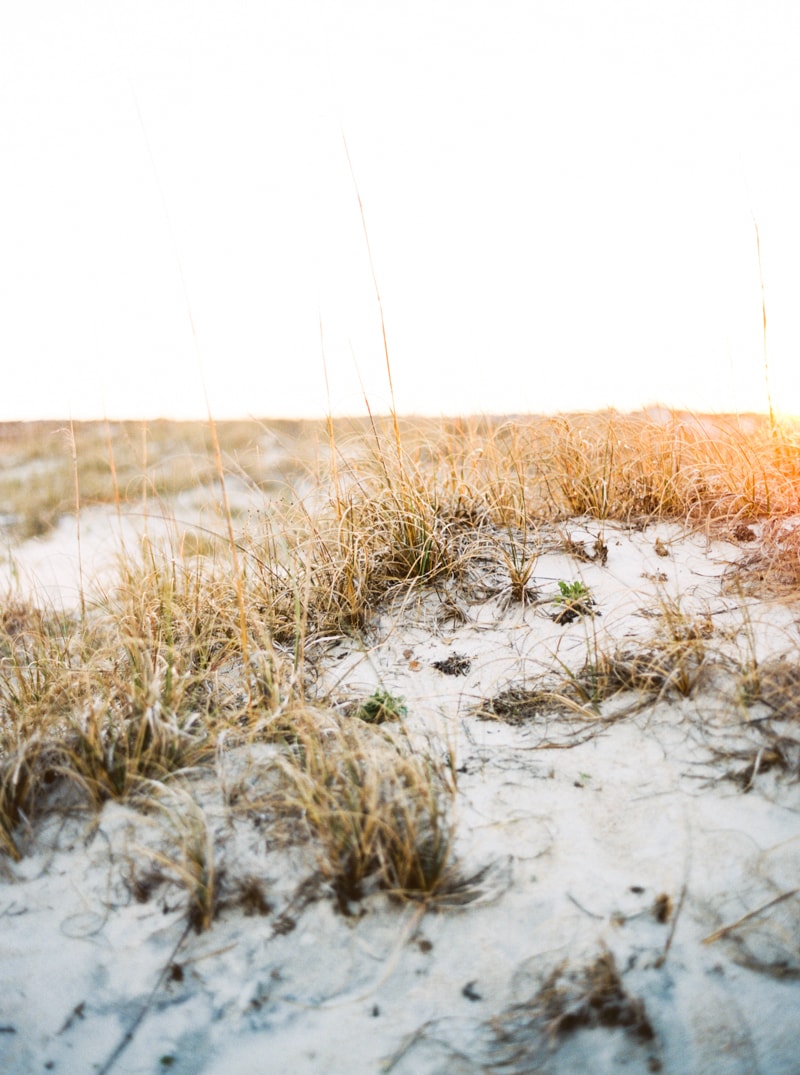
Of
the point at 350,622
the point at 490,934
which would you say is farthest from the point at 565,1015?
the point at 350,622

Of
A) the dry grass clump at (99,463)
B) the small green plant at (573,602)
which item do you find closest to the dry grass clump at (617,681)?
the small green plant at (573,602)

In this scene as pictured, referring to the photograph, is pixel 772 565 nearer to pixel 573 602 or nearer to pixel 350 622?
pixel 573 602

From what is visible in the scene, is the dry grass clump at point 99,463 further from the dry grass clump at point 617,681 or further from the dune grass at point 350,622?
the dry grass clump at point 617,681

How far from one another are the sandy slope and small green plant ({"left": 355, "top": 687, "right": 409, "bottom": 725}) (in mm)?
133

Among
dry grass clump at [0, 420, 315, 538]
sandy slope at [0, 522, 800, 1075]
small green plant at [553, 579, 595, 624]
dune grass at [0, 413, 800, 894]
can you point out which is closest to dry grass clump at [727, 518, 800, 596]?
dune grass at [0, 413, 800, 894]

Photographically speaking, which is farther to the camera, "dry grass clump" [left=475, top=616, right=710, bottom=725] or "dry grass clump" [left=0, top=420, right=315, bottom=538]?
"dry grass clump" [left=0, top=420, right=315, bottom=538]

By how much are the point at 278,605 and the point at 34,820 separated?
3.52ft

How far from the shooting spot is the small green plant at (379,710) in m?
1.82

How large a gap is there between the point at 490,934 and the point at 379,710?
696 millimetres

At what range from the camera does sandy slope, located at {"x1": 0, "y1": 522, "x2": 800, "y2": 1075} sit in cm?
110

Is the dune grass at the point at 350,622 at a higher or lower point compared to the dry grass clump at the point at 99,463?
lower

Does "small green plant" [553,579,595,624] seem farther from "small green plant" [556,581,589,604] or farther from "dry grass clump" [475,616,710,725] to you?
"dry grass clump" [475,616,710,725]

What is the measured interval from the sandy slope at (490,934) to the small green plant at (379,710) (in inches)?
5.2

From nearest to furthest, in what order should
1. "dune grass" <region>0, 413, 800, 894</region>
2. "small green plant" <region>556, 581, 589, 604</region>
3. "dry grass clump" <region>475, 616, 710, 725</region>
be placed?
"dune grass" <region>0, 413, 800, 894</region> < "dry grass clump" <region>475, 616, 710, 725</region> < "small green plant" <region>556, 581, 589, 604</region>
